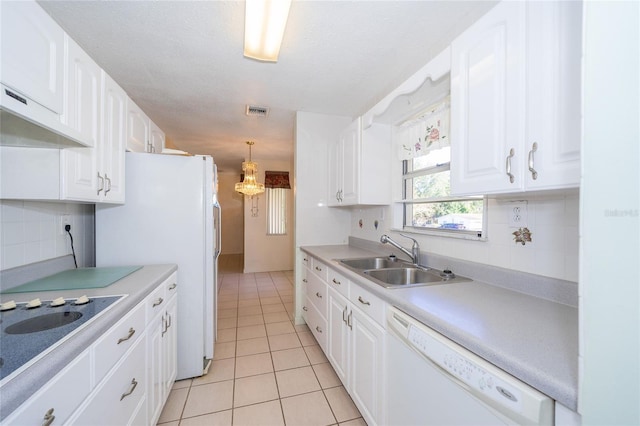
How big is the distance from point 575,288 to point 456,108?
88cm

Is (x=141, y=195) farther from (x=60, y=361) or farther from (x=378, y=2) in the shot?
(x=378, y=2)

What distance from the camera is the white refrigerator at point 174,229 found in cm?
182

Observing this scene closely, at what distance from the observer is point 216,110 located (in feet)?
9.41

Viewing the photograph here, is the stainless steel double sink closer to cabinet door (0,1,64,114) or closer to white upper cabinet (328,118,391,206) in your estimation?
white upper cabinet (328,118,391,206)

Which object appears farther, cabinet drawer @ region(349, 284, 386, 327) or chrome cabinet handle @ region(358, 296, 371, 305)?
chrome cabinet handle @ region(358, 296, 371, 305)

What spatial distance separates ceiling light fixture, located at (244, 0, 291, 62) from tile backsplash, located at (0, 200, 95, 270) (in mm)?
1560

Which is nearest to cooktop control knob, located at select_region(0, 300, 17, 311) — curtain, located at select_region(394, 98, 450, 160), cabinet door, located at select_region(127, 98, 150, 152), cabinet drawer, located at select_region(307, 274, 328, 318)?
cabinet door, located at select_region(127, 98, 150, 152)

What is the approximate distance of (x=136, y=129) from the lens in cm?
221

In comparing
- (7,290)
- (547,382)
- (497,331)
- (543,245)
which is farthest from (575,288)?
(7,290)

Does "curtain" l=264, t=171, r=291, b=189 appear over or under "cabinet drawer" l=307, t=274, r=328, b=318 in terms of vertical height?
over

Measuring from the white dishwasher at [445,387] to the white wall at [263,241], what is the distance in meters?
4.58

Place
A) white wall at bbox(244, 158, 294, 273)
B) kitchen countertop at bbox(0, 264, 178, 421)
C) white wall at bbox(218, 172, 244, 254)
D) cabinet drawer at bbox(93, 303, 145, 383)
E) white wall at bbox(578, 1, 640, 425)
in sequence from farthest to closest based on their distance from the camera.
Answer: white wall at bbox(218, 172, 244, 254) → white wall at bbox(244, 158, 294, 273) → cabinet drawer at bbox(93, 303, 145, 383) → kitchen countertop at bbox(0, 264, 178, 421) → white wall at bbox(578, 1, 640, 425)

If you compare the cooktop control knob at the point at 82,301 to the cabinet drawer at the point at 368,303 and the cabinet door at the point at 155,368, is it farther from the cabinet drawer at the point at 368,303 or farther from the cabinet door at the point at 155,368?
the cabinet drawer at the point at 368,303

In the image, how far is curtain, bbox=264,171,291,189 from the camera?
5.55m
